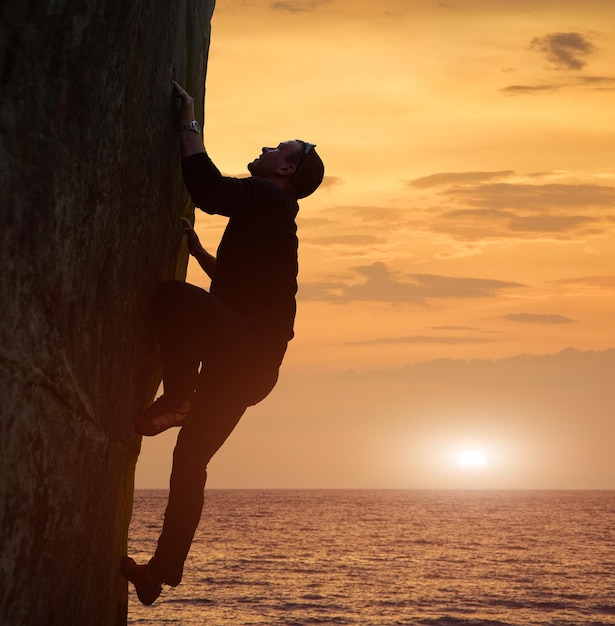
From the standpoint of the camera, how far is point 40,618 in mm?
5027

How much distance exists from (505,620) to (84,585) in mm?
35961

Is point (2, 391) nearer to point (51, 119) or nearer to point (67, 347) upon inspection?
point (67, 347)

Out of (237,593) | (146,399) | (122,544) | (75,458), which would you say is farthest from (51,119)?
(237,593)

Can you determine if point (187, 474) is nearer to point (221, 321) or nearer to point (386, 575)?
point (221, 321)

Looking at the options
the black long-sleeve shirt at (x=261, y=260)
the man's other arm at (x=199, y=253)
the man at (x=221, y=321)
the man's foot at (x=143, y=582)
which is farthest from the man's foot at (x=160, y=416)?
the man's other arm at (x=199, y=253)

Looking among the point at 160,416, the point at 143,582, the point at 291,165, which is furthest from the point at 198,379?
the point at 291,165

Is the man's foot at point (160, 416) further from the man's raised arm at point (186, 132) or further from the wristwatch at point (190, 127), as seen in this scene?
the wristwatch at point (190, 127)

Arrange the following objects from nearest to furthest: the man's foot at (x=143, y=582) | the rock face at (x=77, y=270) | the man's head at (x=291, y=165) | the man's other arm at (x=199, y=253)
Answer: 1. the rock face at (x=77, y=270)
2. the man's foot at (x=143, y=582)
3. the man's head at (x=291, y=165)
4. the man's other arm at (x=199, y=253)

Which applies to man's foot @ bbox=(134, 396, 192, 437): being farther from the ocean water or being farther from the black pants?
the ocean water

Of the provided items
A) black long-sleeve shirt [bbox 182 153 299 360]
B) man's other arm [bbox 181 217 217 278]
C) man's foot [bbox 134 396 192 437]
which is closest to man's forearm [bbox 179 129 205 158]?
black long-sleeve shirt [bbox 182 153 299 360]

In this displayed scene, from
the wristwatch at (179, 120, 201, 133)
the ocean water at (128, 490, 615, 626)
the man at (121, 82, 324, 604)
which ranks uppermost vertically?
the wristwatch at (179, 120, 201, 133)

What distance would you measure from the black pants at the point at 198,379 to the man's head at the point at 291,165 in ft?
3.24

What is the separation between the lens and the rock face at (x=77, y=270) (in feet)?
14.7

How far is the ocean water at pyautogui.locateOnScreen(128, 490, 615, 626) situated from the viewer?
3881 cm
